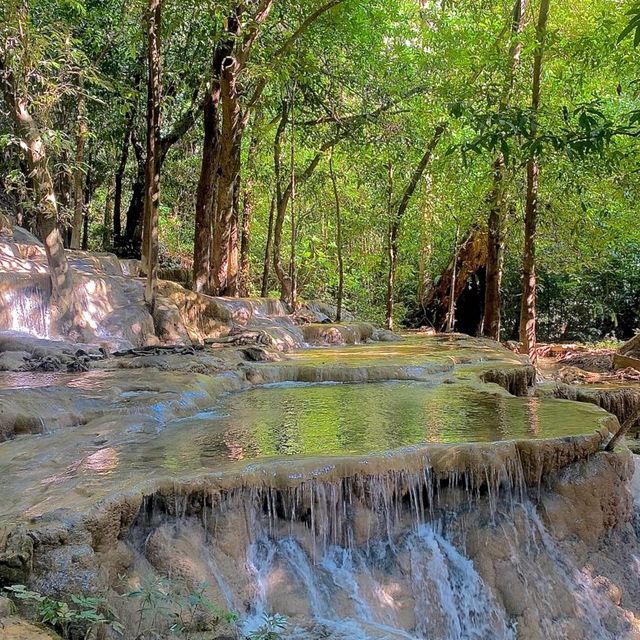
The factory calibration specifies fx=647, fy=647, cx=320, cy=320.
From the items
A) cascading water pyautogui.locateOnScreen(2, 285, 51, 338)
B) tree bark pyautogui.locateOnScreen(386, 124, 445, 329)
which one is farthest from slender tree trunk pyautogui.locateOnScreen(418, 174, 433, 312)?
cascading water pyautogui.locateOnScreen(2, 285, 51, 338)

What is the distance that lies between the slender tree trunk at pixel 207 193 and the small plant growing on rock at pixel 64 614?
35.4 ft

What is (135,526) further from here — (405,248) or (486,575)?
(405,248)

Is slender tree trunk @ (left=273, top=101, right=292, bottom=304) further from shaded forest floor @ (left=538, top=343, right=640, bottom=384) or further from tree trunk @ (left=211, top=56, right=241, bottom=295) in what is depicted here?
shaded forest floor @ (left=538, top=343, right=640, bottom=384)

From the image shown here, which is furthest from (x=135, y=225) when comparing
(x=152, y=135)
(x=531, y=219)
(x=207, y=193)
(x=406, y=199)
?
(x=531, y=219)

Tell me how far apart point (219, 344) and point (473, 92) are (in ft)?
17.5

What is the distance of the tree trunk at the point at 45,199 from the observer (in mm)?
8805

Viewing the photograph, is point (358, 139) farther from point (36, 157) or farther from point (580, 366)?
point (36, 157)

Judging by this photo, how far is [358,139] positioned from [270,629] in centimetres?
1340

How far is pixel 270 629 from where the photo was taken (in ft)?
11.6

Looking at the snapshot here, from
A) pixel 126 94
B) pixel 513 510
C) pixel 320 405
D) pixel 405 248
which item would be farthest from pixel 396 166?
pixel 513 510

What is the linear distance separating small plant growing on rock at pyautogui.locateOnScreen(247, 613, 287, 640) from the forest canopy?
3242 mm

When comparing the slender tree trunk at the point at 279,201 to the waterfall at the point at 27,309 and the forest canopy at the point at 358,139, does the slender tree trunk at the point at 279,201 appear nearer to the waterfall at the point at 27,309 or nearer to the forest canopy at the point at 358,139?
the forest canopy at the point at 358,139

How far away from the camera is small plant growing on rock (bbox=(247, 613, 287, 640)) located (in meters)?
3.23

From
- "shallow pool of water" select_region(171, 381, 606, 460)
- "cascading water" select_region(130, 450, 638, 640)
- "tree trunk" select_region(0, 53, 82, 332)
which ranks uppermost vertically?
"tree trunk" select_region(0, 53, 82, 332)
